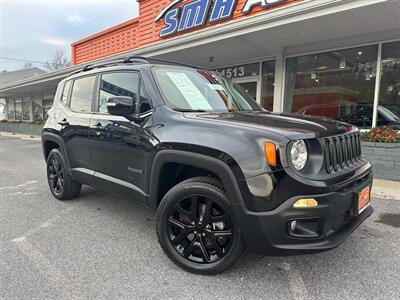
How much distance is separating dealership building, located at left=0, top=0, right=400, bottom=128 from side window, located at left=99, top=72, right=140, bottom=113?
402 cm

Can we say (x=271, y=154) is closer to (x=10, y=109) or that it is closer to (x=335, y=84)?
(x=335, y=84)

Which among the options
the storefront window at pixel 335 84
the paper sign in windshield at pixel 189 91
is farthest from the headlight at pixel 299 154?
the storefront window at pixel 335 84

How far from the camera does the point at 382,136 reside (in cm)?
637

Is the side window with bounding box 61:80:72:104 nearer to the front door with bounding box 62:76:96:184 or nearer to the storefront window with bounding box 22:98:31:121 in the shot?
the front door with bounding box 62:76:96:184

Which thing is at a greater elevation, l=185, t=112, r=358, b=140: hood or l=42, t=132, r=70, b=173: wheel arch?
l=185, t=112, r=358, b=140: hood

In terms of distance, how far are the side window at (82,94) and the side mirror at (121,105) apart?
40.8 inches

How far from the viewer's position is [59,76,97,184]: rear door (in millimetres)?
4004

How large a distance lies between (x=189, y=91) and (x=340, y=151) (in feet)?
5.24

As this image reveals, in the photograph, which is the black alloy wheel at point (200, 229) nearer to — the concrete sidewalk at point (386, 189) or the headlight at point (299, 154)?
the headlight at point (299, 154)

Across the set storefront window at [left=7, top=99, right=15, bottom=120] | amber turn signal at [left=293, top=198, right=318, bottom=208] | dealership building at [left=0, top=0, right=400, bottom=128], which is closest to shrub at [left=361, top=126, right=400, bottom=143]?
dealership building at [left=0, top=0, right=400, bottom=128]

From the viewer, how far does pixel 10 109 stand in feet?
93.2

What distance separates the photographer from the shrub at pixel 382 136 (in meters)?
6.26

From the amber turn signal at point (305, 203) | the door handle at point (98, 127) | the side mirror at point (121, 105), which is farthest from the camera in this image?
the door handle at point (98, 127)

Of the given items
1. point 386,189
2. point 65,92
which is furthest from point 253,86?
point 65,92
